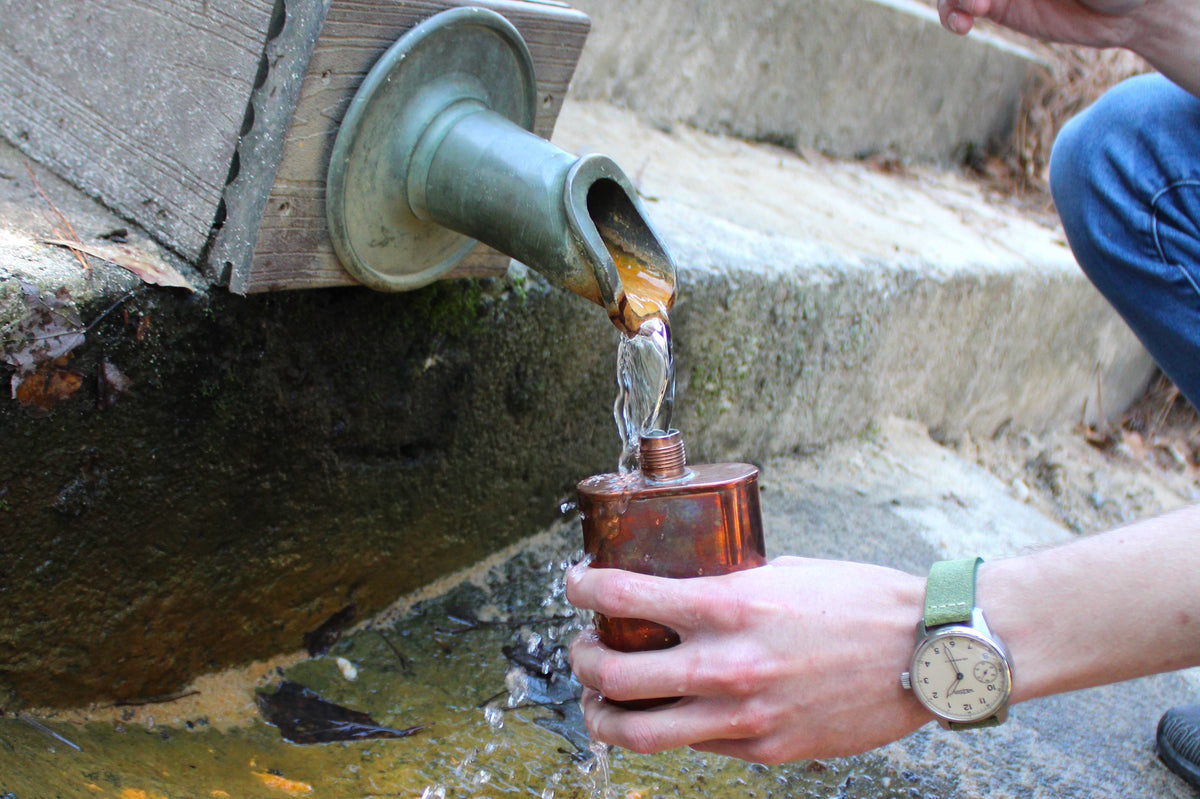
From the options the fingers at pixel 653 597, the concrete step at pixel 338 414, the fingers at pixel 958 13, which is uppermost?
the fingers at pixel 958 13

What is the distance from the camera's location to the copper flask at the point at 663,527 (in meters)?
1.14

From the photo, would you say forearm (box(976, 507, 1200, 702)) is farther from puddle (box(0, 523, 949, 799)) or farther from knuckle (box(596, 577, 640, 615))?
puddle (box(0, 523, 949, 799))

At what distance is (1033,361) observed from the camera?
11.6 ft

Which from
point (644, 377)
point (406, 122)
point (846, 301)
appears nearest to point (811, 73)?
point (846, 301)

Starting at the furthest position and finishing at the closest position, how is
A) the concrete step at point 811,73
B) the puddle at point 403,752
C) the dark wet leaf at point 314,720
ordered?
the concrete step at point 811,73 → the dark wet leaf at point 314,720 → the puddle at point 403,752

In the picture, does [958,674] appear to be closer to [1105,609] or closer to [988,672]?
[988,672]

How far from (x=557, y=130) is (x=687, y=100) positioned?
951 millimetres

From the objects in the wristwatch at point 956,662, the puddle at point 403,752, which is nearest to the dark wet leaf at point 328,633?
the puddle at point 403,752

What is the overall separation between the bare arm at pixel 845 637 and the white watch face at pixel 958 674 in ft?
0.07

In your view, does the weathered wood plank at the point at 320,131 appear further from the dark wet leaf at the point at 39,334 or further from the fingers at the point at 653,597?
the fingers at the point at 653,597

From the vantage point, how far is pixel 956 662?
107 cm

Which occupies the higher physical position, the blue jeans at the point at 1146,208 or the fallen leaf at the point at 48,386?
the blue jeans at the point at 1146,208

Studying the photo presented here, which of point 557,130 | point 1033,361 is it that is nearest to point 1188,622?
point 557,130

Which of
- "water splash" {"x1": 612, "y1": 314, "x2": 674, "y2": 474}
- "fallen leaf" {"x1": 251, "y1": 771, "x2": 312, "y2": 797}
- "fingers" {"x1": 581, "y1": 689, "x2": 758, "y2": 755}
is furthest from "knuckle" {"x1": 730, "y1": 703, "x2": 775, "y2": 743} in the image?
"fallen leaf" {"x1": 251, "y1": 771, "x2": 312, "y2": 797}
